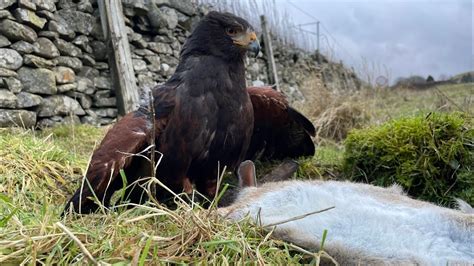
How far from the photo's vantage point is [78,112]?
6.19 meters

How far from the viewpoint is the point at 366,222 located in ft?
5.74

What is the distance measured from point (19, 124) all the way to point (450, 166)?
4.32 meters

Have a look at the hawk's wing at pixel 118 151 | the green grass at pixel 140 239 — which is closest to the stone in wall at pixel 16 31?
the hawk's wing at pixel 118 151

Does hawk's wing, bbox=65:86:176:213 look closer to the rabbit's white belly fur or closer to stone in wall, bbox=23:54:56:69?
the rabbit's white belly fur

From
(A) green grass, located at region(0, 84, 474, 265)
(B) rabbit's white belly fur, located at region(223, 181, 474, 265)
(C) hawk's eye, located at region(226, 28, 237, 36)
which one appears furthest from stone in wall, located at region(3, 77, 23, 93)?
(B) rabbit's white belly fur, located at region(223, 181, 474, 265)

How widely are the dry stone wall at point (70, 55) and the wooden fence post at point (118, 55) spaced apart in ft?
0.41

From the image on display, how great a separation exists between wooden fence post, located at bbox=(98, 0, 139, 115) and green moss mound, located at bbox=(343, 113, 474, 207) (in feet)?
12.8

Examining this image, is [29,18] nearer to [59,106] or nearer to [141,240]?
[59,106]

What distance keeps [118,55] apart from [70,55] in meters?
0.63

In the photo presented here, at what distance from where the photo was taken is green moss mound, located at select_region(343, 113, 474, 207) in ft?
9.91

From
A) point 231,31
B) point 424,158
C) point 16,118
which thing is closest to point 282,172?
point 424,158

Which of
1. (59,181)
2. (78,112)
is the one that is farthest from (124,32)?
(59,181)

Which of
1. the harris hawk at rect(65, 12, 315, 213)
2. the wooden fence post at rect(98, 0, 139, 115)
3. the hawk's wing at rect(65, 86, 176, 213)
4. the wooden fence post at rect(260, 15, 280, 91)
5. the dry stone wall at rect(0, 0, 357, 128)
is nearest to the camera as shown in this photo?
the hawk's wing at rect(65, 86, 176, 213)

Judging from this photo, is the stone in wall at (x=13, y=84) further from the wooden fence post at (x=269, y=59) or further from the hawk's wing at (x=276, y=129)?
the wooden fence post at (x=269, y=59)
